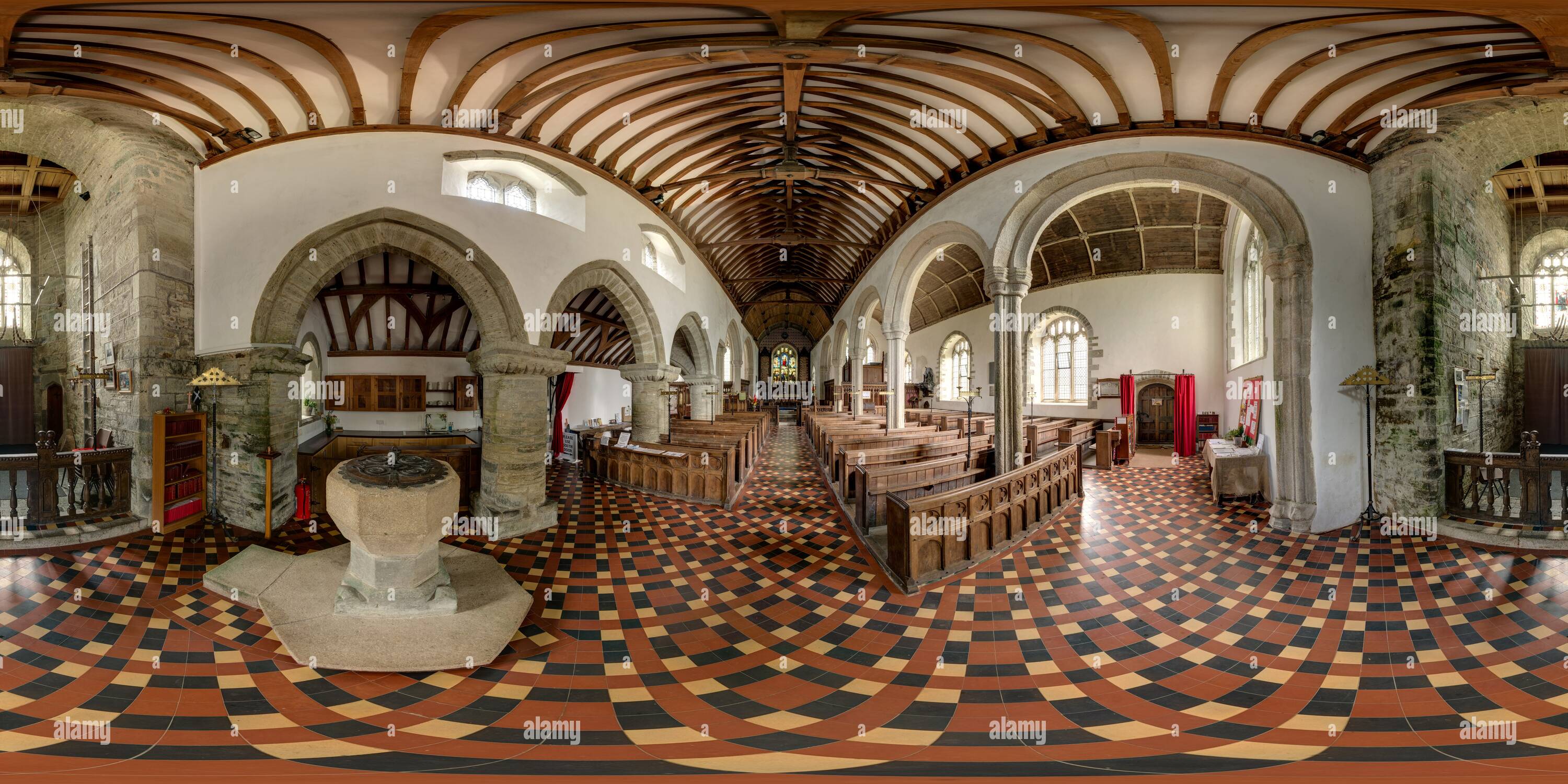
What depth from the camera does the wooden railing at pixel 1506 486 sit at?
534cm

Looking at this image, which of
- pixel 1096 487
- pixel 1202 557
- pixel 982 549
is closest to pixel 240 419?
pixel 982 549

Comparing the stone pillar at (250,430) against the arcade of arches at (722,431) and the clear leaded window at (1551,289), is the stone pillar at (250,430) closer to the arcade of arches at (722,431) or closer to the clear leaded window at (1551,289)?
the arcade of arches at (722,431)

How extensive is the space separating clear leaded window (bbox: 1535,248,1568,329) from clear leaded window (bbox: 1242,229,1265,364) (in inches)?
184

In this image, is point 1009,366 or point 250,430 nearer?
point 250,430

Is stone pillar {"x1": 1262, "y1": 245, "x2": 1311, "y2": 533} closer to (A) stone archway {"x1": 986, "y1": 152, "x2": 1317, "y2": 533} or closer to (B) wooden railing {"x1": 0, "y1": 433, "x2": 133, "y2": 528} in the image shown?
(A) stone archway {"x1": 986, "y1": 152, "x2": 1317, "y2": 533}

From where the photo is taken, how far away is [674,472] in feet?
26.8

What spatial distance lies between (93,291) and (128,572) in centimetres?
502

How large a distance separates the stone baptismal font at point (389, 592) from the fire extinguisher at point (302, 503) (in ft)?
7.27

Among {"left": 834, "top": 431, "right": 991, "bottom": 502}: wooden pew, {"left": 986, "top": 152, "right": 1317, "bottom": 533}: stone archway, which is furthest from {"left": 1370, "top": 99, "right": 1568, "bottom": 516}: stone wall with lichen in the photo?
{"left": 834, "top": 431, "right": 991, "bottom": 502}: wooden pew

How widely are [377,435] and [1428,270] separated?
13720 millimetres

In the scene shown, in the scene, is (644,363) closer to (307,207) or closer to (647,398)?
(647,398)

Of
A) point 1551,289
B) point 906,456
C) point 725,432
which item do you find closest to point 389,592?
point 906,456

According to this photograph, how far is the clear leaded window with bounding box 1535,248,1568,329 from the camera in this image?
9961 mm

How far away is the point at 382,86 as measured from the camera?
550 cm
